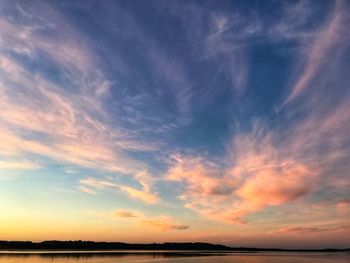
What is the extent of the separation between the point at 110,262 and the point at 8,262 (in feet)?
54.3

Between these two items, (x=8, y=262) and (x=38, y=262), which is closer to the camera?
(x=8, y=262)

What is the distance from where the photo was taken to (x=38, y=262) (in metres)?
63.8

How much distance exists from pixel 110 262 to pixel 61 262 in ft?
29.0

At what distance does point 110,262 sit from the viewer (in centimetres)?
6556

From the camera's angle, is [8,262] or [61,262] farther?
[61,262]

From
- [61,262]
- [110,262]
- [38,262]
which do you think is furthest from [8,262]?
[110,262]

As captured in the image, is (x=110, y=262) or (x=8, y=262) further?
(x=110, y=262)

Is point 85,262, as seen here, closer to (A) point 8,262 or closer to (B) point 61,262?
(B) point 61,262

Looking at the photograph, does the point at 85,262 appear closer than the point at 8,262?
No

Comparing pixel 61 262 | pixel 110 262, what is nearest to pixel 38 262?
pixel 61 262

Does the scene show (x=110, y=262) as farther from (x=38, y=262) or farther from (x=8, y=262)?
(x=8, y=262)

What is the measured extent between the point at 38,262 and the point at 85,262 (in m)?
7.93

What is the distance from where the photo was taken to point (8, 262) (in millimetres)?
59125

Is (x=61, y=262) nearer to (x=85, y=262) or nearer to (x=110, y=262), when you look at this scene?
(x=85, y=262)
